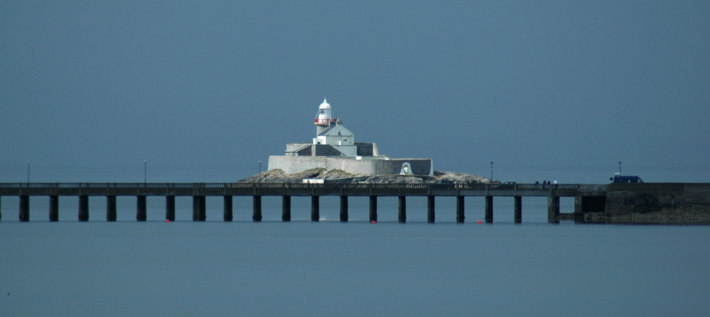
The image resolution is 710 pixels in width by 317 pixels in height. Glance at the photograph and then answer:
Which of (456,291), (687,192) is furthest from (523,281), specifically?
(687,192)

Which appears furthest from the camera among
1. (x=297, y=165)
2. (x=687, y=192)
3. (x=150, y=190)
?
(x=297, y=165)

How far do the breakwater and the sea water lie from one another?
1.40 metres

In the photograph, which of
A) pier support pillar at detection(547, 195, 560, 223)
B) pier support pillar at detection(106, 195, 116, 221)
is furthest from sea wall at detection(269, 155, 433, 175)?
pier support pillar at detection(547, 195, 560, 223)

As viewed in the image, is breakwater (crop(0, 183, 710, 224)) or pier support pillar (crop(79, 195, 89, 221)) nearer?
breakwater (crop(0, 183, 710, 224))

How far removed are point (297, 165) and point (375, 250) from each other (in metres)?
82.6

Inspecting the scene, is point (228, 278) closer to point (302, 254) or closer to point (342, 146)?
point (302, 254)

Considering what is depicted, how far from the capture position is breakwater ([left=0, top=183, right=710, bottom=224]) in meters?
80.2

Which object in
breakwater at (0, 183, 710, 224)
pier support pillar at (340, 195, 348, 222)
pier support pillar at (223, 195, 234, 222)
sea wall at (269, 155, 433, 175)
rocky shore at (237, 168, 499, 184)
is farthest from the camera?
sea wall at (269, 155, 433, 175)

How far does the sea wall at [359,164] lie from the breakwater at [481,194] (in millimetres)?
52688

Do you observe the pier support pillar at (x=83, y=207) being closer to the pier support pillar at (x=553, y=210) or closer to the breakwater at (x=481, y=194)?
the breakwater at (x=481, y=194)

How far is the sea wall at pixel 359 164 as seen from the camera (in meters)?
146

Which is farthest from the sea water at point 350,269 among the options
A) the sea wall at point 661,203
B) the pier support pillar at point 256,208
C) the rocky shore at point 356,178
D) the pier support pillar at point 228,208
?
the rocky shore at point 356,178

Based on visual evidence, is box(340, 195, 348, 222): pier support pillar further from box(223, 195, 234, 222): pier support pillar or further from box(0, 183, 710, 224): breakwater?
box(223, 195, 234, 222): pier support pillar

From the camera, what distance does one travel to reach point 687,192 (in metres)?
80.0
